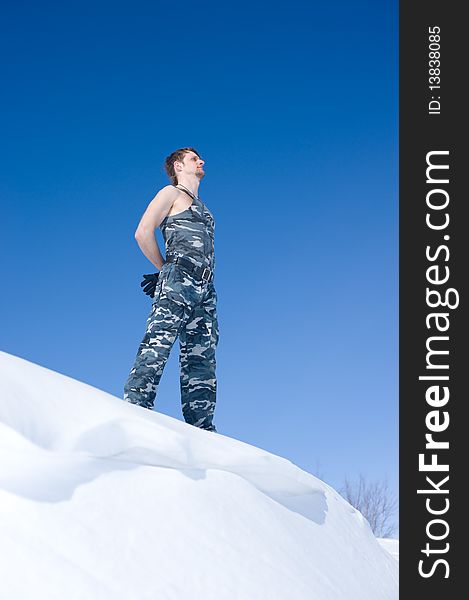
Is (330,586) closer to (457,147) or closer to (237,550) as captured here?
(237,550)

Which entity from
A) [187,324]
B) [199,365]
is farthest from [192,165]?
[199,365]

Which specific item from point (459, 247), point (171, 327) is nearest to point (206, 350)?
point (171, 327)

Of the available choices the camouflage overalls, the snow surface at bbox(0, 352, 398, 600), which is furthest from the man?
the snow surface at bbox(0, 352, 398, 600)

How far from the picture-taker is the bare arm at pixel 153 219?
3479 mm

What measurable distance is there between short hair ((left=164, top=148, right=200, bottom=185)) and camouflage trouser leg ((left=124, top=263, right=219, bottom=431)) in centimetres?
58

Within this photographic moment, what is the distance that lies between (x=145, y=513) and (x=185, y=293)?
2.01 m

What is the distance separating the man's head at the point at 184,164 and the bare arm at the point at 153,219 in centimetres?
17

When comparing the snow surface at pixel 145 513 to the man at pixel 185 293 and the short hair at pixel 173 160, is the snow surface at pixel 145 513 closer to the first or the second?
the man at pixel 185 293

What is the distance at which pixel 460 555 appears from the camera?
1840 mm

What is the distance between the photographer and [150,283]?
144 inches

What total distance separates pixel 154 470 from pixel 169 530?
0.17 metres

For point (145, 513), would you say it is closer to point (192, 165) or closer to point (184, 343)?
point (184, 343)

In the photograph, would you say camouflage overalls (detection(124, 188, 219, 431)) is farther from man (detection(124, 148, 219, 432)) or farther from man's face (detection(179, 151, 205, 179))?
man's face (detection(179, 151, 205, 179))

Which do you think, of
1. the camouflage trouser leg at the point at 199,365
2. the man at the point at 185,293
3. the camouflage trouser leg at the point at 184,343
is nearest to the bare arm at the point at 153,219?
the man at the point at 185,293
